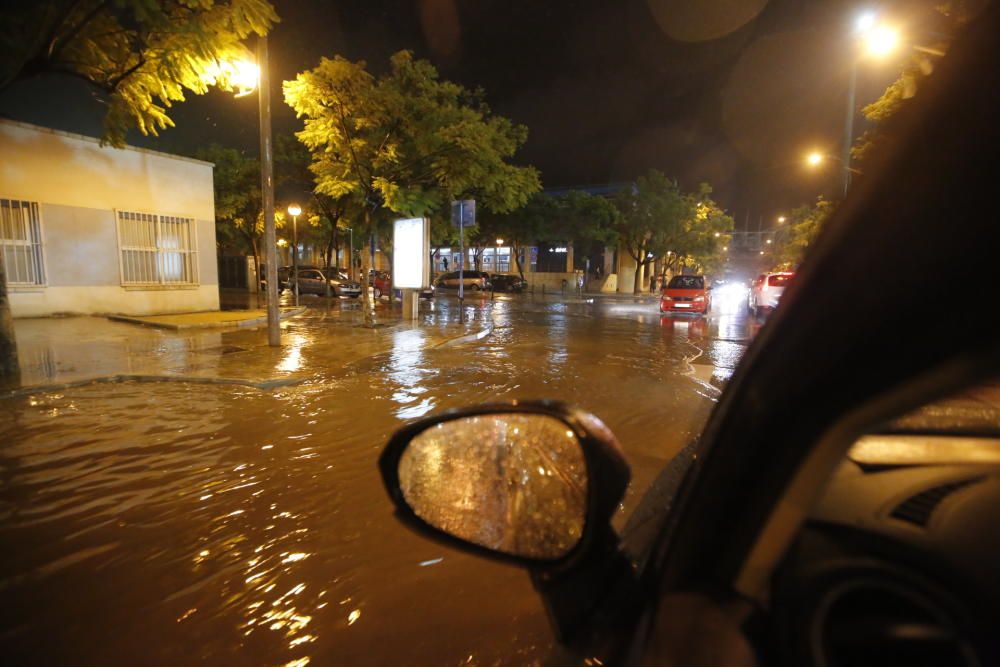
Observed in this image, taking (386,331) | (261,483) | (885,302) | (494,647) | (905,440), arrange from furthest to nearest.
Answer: (386,331) → (261,483) → (494,647) → (905,440) → (885,302)

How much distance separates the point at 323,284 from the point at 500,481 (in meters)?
28.7

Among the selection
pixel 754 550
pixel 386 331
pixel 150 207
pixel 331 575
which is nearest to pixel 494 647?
pixel 331 575

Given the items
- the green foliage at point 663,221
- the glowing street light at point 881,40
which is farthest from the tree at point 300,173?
the green foliage at point 663,221

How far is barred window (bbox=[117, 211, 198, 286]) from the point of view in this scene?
1500 centimetres

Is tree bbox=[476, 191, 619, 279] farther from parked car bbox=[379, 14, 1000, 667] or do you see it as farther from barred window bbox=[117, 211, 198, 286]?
parked car bbox=[379, 14, 1000, 667]

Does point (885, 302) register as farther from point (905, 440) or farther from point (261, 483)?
point (261, 483)

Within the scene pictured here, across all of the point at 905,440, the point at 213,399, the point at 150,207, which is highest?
the point at 150,207

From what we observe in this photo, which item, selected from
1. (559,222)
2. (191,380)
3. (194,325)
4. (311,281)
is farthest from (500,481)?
(559,222)

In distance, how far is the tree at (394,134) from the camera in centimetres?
1179

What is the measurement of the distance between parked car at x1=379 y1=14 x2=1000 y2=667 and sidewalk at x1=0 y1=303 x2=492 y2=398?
744 cm

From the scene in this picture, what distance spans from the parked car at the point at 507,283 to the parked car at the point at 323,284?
12.6 meters

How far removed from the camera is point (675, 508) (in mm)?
1171

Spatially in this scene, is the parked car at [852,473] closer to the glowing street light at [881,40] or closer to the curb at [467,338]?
the curb at [467,338]

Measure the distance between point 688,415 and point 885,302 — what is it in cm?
625
